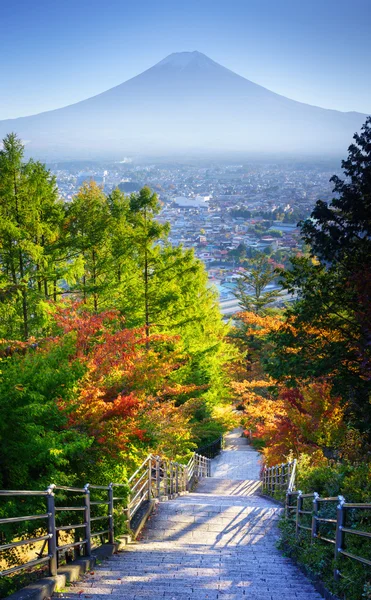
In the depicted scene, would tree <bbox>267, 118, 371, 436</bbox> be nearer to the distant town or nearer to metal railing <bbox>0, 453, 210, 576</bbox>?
metal railing <bbox>0, 453, 210, 576</bbox>

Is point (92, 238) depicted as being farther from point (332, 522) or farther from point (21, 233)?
point (332, 522)

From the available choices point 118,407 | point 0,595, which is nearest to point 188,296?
point 118,407

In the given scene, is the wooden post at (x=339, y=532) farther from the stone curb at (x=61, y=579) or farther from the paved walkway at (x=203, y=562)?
the stone curb at (x=61, y=579)

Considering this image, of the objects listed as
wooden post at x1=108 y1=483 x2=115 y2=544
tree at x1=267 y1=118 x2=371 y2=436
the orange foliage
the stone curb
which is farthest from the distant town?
the stone curb

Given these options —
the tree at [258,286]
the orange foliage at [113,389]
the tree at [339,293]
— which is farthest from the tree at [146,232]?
the tree at [258,286]

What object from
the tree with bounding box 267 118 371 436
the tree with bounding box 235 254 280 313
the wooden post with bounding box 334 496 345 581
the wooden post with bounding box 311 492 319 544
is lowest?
the tree with bounding box 235 254 280 313

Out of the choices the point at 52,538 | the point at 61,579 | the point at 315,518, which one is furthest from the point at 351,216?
the point at 61,579
